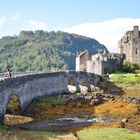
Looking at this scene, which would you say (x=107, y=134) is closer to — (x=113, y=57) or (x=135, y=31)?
(x=113, y=57)

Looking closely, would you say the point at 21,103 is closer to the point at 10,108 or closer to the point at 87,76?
the point at 10,108

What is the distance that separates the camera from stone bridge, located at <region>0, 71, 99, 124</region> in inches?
1721

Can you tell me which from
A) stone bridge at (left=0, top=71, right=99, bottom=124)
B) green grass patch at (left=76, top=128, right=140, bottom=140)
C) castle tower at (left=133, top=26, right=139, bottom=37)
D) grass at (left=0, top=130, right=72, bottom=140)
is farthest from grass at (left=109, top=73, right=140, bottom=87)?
grass at (left=0, top=130, right=72, bottom=140)

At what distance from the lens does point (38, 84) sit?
58156mm

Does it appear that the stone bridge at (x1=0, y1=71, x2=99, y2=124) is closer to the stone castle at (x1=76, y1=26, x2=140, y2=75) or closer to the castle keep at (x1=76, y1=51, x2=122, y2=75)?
the castle keep at (x1=76, y1=51, x2=122, y2=75)

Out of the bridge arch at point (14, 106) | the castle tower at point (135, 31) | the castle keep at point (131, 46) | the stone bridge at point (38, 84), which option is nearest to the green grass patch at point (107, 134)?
the stone bridge at point (38, 84)

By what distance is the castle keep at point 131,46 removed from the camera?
10175cm

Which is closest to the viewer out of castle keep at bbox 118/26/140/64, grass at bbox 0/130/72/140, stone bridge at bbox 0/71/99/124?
grass at bbox 0/130/72/140

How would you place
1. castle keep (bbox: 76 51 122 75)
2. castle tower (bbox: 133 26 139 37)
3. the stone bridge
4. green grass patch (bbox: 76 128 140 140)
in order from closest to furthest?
1. green grass patch (bbox: 76 128 140 140)
2. the stone bridge
3. castle keep (bbox: 76 51 122 75)
4. castle tower (bbox: 133 26 139 37)

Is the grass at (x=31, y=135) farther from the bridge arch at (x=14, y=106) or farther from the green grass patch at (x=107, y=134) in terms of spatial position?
the bridge arch at (x=14, y=106)

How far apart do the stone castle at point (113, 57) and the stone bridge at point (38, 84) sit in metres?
12.3

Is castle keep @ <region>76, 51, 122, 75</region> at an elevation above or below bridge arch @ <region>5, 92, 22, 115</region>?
above

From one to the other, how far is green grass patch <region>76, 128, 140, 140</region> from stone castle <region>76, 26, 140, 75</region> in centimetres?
5403

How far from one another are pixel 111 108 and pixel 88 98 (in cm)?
640
